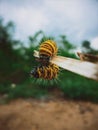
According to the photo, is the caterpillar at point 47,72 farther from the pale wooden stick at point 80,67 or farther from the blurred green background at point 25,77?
the blurred green background at point 25,77

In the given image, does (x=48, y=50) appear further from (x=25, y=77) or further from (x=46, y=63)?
(x=25, y=77)

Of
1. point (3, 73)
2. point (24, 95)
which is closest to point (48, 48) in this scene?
point (24, 95)

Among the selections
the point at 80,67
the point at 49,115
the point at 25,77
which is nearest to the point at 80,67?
the point at 80,67

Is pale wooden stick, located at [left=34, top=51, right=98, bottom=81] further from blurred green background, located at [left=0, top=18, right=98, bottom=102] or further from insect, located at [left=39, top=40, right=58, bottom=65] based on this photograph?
blurred green background, located at [left=0, top=18, right=98, bottom=102]

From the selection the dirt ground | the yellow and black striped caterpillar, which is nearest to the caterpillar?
the yellow and black striped caterpillar

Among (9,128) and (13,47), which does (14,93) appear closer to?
(9,128)
